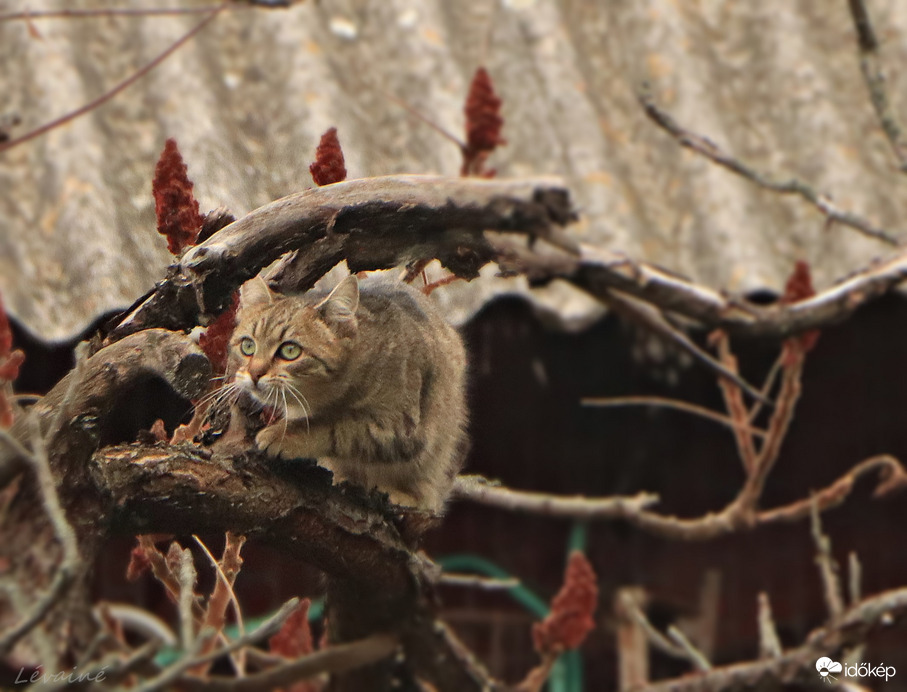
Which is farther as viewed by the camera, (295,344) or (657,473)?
(657,473)

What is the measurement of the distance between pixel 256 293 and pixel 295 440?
1.11 feet

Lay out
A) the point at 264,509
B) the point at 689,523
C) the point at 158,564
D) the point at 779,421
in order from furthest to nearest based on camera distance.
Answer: the point at 689,523
the point at 779,421
the point at 158,564
the point at 264,509

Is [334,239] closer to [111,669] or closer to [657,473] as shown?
[111,669]

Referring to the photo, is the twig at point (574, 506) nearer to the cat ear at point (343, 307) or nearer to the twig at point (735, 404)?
the twig at point (735, 404)

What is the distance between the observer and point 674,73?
4.80m

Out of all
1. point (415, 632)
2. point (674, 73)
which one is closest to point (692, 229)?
point (674, 73)

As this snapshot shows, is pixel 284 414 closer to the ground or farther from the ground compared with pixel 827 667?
farther from the ground

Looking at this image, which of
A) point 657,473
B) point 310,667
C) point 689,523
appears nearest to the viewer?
point 310,667

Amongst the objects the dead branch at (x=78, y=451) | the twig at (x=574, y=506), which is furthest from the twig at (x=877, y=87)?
the dead branch at (x=78, y=451)

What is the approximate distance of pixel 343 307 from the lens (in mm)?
2398

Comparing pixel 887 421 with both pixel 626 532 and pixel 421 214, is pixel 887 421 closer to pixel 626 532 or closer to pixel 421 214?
pixel 626 532

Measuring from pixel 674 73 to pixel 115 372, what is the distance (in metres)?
3.54

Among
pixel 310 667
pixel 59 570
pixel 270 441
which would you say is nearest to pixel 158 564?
pixel 270 441

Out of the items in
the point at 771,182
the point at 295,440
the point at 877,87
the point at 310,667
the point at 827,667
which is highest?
the point at 877,87
